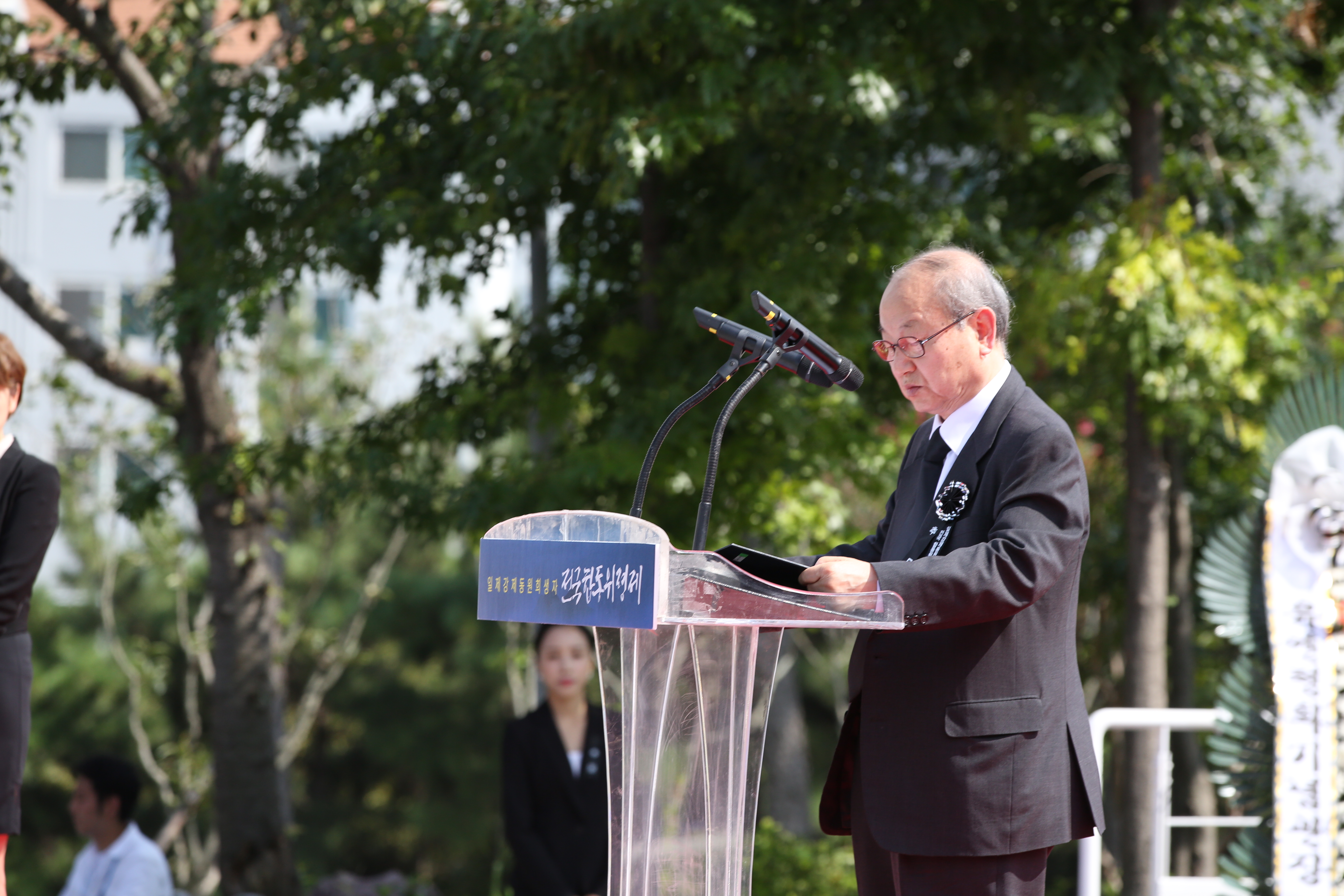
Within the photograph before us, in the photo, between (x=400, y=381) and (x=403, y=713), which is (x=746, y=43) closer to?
(x=400, y=381)

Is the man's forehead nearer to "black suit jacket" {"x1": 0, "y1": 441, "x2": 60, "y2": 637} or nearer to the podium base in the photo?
the podium base

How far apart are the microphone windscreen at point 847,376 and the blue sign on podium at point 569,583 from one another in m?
0.50

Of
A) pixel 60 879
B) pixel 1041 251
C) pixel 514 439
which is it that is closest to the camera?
pixel 1041 251

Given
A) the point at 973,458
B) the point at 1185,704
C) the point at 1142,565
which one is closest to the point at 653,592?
the point at 973,458

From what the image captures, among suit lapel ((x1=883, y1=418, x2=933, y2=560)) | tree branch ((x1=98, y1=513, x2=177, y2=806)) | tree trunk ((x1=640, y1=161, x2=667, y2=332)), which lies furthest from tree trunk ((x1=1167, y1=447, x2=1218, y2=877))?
tree branch ((x1=98, y1=513, x2=177, y2=806))

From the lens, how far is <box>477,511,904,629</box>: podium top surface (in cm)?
167

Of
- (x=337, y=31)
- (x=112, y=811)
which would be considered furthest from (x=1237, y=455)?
(x=112, y=811)

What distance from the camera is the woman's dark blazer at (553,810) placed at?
11.2 feet

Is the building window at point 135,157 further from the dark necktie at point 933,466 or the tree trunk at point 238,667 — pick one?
the dark necktie at point 933,466

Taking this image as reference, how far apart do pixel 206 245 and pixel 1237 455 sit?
5.06m

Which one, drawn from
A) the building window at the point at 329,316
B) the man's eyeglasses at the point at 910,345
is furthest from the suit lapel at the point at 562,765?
the building window at the point at 329,316

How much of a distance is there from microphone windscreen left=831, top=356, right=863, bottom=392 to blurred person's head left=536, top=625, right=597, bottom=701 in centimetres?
169

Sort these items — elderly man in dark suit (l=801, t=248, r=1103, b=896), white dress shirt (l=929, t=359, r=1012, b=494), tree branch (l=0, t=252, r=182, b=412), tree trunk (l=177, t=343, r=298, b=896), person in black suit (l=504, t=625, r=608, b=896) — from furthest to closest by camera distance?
tree trunk (l=177, t=343, r=298, b=896)
tree branch (l=0, t=252, r=182, b=412)
person in black suit (l=504, t=625, r=608, b=896)
white dress shirt (l=929, t=359, r=1012, b=494)
elderly man in dark suit (l=801, t=248, r=1103, b=896)

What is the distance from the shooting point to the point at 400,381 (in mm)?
11055
